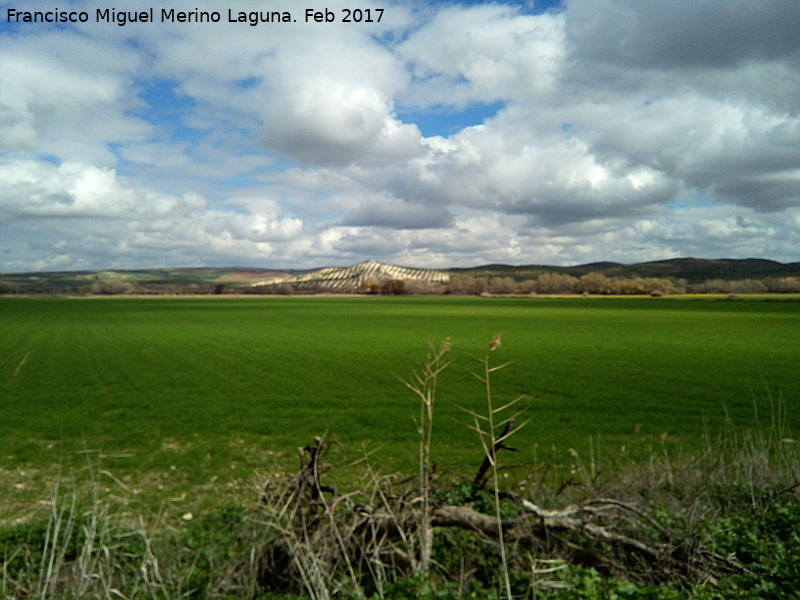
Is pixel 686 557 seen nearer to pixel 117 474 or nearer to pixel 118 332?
pixel 117 474

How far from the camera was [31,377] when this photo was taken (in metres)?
21.5

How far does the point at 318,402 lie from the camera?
659 inches

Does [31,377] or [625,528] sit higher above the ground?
[625,528]

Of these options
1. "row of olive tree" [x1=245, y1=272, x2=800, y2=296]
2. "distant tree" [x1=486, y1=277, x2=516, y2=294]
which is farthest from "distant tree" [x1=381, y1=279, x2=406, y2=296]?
"distant tree" [x1=486, y1=277, x2=516, y2=294]

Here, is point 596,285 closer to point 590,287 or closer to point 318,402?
point 590,287

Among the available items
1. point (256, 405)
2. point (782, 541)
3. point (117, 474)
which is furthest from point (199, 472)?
point (782, 541)

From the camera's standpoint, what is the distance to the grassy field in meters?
10.9

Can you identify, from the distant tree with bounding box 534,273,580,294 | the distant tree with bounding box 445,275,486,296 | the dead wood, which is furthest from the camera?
the distant tree with bounding box 445,275,486,296

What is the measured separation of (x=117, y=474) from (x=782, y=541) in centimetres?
1031

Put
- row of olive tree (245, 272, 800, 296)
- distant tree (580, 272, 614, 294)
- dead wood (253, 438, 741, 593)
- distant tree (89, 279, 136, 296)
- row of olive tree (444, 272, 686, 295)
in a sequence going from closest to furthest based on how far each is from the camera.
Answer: dead wood (253, 438, 741, 593) → row of olive tree (245, 272, 800, 296) → row of olive tree (444, 272, 686, 295) → distant tree (580, 272, 614, 294) → distant tree (89, 279, 136, 296)

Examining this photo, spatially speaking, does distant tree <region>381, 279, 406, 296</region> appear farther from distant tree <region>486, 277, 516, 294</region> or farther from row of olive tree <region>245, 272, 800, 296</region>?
distant tree <region>486, 277, 516, 294</region>

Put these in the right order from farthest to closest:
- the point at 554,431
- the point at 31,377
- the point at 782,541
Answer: the point at 31,377 → the point at 554,431 → the point at 782,541

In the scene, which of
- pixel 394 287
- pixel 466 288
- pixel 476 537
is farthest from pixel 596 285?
pixel 476 537

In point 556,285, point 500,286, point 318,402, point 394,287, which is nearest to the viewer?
point 318,402
